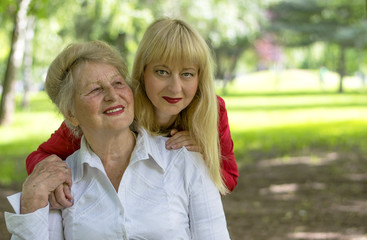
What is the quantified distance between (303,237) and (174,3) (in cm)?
1597

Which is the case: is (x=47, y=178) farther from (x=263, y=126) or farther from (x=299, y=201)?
(x=263, y=126)

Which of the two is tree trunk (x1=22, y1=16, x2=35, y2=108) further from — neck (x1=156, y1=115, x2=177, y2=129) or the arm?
the arm

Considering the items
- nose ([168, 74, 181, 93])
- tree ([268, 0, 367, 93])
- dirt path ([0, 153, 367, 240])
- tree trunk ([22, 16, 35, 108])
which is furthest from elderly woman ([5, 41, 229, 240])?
tree ([268, 0, 367, 93])

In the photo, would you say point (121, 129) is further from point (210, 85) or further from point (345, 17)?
point (345, 17)

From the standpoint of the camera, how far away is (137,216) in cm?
240

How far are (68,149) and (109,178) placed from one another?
1.53 ft

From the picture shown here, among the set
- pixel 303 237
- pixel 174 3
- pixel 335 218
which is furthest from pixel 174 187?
pixel 174 3

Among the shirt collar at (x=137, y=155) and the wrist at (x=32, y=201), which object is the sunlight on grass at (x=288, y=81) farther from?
the wrist at (x=32, y=201)

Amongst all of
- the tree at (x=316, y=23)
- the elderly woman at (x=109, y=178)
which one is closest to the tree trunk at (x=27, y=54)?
the tree at (x=316, y=23)

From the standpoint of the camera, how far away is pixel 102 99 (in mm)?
2422

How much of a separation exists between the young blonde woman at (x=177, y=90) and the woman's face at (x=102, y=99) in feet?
0.78

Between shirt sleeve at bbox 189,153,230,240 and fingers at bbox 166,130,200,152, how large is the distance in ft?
0.46

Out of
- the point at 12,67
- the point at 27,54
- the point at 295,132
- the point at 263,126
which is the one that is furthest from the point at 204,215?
the point at 27,54

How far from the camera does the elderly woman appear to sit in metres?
2.36
